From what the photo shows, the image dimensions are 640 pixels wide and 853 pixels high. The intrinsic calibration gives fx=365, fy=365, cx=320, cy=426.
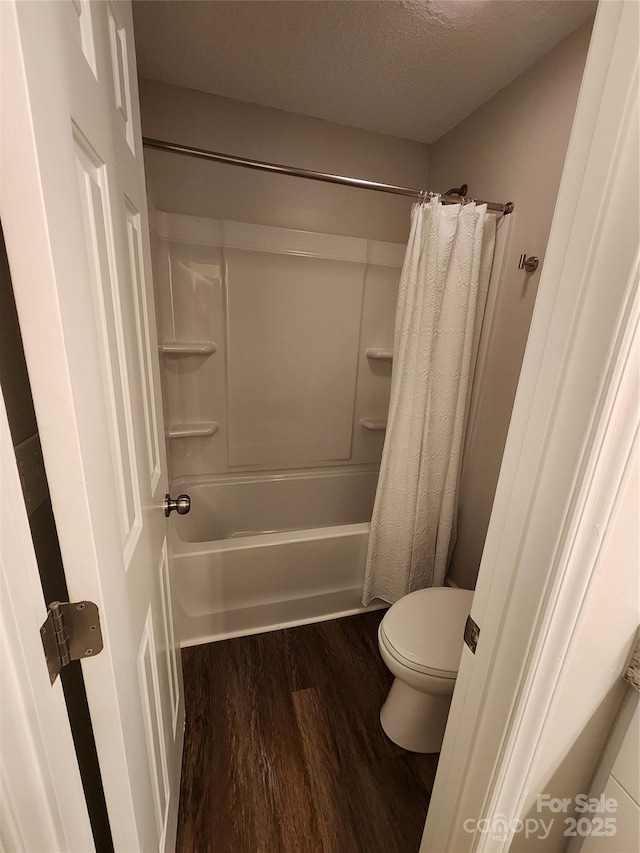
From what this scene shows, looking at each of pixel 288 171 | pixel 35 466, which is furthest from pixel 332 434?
pixel 35 466

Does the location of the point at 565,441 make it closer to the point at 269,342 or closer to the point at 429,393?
the point at 429,393

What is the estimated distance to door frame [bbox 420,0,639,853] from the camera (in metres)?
0.41

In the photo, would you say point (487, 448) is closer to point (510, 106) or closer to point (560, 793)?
point (560, 793)

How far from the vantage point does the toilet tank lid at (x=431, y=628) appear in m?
1.12

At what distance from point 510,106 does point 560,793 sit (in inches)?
85.6

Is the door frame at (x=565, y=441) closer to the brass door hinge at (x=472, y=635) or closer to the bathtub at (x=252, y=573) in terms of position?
the brass door hinge at (x=472, y=635)

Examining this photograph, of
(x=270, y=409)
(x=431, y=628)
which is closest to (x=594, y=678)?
(x=431, y=628)

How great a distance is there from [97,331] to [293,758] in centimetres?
142

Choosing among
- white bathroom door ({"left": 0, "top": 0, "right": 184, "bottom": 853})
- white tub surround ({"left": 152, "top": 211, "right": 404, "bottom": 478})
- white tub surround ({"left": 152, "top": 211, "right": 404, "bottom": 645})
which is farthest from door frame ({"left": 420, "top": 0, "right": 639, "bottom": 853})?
white tub surround ({"left": 152, "top": 211, "right": 404, "bottom": 478})

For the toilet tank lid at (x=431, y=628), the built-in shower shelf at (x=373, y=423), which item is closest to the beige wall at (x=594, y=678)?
the toilet tank lid at (x=431, y=628)

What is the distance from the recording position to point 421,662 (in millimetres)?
1104

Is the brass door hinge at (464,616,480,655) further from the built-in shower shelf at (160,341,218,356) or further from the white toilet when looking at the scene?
the built-in shower shelf at (160,341,218,356)

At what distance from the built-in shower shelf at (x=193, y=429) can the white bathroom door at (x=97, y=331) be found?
118 centimetres

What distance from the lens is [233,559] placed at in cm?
153
